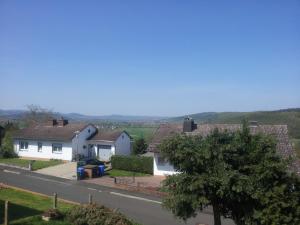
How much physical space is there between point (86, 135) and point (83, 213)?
33.0 meters

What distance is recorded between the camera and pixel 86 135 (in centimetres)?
5159

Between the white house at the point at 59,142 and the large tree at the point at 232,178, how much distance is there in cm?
3299

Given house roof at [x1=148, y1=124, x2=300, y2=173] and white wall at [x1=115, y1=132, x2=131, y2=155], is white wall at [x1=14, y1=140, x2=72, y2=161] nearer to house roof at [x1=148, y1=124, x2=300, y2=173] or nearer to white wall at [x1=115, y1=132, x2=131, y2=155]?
white wall at [x1=115, y1=132, x2=131, y2=155]

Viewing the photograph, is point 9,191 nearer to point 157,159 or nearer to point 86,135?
point 157,159

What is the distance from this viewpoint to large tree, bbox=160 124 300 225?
14836 mm

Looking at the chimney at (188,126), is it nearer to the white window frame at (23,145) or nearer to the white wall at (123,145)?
the white wall at (123,145)

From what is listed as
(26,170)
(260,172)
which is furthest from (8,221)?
(26,170)

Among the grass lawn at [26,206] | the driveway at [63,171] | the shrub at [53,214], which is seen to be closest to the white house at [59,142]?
the driveway at [63,171]

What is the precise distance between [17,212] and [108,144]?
28328 mm

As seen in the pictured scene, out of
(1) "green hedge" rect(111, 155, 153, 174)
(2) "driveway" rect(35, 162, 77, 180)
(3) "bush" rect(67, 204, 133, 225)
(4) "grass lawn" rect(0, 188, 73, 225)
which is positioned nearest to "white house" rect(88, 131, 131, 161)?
(2) "driveway" rect(35, 162, 77, 180)

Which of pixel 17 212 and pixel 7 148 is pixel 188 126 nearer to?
pixel 17 212

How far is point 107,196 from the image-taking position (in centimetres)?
3044

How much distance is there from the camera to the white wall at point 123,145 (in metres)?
50.1

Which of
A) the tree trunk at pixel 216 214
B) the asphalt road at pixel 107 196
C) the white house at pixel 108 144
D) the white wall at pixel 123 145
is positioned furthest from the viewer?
the white wall at pixel 123 145
